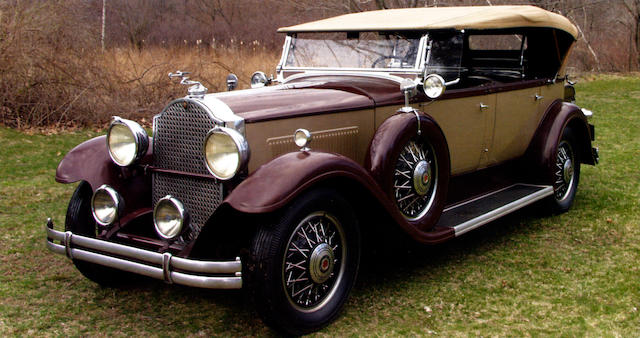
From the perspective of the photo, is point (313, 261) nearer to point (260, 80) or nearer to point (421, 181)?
point (421, 181)

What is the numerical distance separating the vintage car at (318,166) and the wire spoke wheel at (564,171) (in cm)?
19

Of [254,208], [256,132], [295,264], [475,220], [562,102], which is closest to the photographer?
[254,208]

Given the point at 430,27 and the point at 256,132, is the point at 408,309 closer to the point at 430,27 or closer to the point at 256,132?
the point at 256,132

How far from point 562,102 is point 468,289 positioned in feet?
8.62

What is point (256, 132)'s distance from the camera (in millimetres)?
3662

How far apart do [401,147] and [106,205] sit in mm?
1799

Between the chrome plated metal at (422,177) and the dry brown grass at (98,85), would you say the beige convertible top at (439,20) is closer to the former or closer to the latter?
the chrome plated metal at (422,177)

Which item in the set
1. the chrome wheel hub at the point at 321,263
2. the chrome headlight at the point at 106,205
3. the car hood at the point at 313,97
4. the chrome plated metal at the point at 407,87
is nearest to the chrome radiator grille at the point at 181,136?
the car hood at the point at 313,97

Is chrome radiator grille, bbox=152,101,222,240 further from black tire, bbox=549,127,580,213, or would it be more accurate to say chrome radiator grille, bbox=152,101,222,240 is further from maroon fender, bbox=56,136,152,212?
black tire, bbox=549,127,580,213

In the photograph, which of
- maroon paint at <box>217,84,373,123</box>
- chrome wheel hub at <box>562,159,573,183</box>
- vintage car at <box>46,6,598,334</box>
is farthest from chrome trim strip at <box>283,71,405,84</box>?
chrome wheel hub at <box>562,159,573,183</box>

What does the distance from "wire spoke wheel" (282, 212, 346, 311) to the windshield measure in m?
1.61

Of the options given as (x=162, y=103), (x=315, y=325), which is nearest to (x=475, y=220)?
(x=315, y=325)

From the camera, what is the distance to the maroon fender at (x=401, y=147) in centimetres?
387

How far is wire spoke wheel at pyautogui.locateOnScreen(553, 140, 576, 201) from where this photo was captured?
5.82 m
